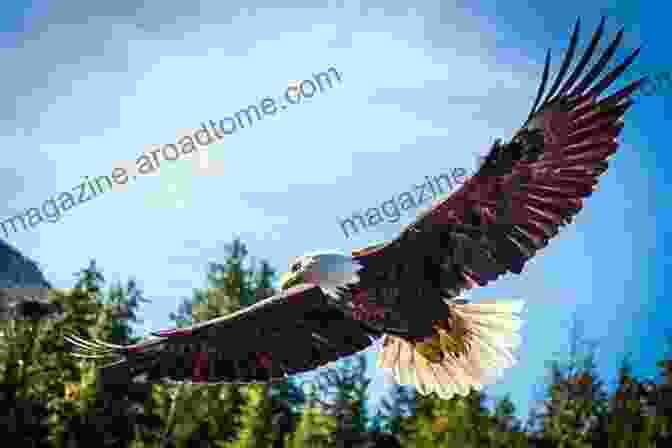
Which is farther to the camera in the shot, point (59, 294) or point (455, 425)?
point (59, 294)

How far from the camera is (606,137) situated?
5402 mm

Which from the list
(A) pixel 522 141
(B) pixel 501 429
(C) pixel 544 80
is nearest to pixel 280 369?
(A) pixel 522 141

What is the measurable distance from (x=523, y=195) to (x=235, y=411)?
18246 millimetres

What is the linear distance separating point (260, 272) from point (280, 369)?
86.1 ft

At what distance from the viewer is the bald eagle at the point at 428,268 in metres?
5.43

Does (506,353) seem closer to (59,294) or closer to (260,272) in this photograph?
(59,294)

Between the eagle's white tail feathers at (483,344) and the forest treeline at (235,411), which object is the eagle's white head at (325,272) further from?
the forest treeline at (235,411)

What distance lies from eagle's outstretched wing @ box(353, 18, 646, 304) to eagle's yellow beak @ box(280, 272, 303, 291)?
1.45 ft

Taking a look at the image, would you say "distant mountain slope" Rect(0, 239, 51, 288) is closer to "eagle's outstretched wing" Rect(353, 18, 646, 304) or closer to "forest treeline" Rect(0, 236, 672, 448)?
"forest treeline" Rect(0, 236, 672, 448)

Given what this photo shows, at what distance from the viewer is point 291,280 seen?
5.69 metres

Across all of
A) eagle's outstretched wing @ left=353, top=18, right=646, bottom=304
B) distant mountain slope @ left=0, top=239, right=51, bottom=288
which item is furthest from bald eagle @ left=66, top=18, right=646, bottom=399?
distant mountain slope @ left=0, top=239, right=51, bottom=288

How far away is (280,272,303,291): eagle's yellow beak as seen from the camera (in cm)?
569

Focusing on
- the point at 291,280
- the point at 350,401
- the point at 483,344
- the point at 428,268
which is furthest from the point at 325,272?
the point at 350,401

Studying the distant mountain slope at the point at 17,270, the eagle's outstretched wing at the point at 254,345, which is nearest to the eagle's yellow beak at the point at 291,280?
the eagle's outstretched wing at the point at 254,345
